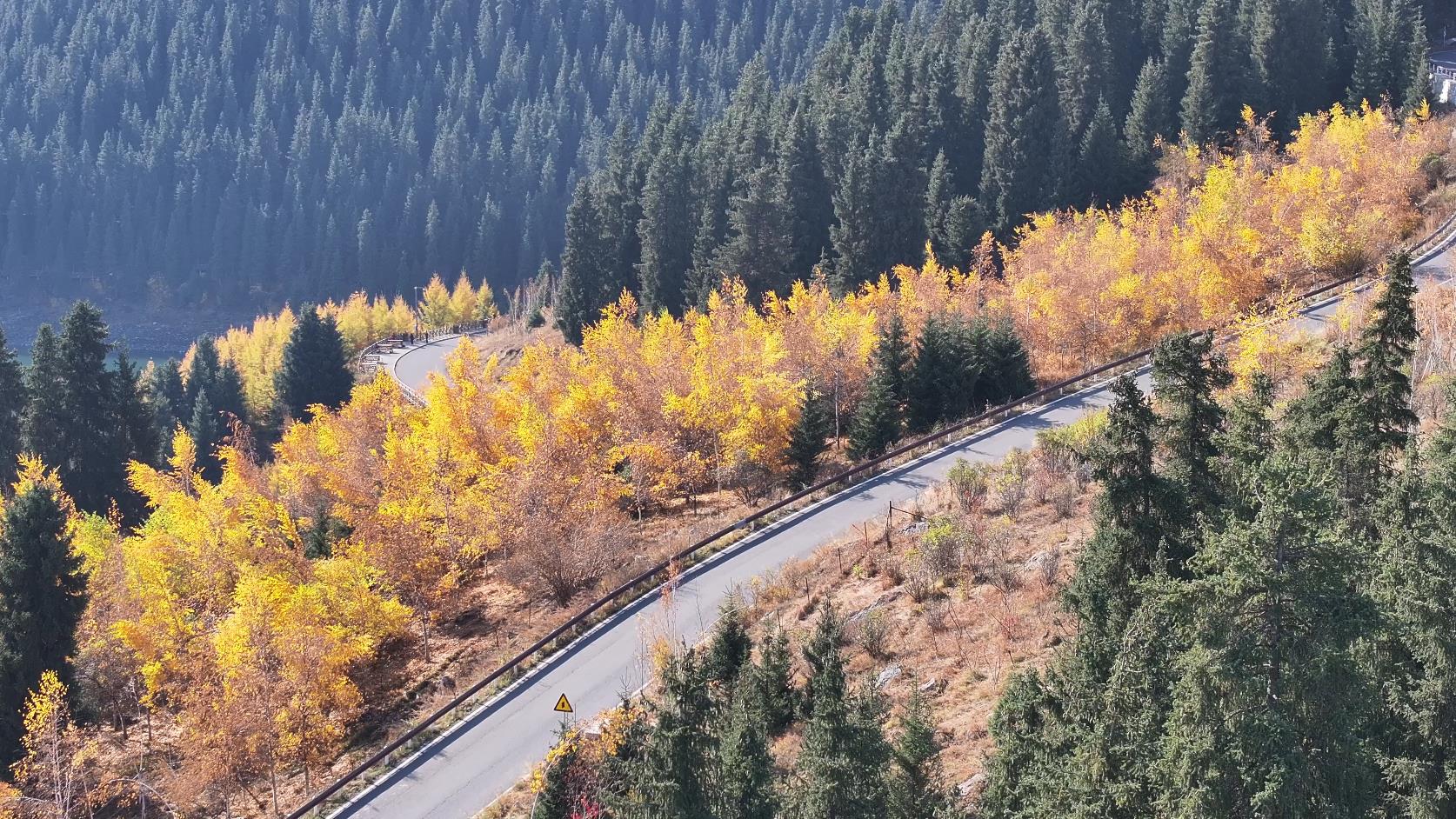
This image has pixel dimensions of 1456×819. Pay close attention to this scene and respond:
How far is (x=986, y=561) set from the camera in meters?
27.0

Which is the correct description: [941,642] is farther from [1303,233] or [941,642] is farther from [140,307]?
[140,307]

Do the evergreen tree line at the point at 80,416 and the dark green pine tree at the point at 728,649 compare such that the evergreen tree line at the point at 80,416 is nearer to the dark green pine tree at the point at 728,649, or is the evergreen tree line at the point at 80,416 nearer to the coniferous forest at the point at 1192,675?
the dark green pine tree at the point at 728,649

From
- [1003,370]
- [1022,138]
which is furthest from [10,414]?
[1022,138]

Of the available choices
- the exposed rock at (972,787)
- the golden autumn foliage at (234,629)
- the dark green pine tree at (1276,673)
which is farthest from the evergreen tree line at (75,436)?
the dark green pine tree at (1276,673)

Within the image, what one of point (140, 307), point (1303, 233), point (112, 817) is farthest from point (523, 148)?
point (112, 817)

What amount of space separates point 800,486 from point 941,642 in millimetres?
12695

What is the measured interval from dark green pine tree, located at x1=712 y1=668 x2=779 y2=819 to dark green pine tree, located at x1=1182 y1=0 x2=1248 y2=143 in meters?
56.5

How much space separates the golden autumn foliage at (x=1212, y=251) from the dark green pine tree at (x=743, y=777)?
28.7 metres

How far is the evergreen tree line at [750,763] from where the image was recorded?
17.2 m

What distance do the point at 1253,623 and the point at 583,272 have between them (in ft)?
→ 210

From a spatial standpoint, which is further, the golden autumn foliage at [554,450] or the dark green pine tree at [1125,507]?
the golden autumn foliage at [554,450]

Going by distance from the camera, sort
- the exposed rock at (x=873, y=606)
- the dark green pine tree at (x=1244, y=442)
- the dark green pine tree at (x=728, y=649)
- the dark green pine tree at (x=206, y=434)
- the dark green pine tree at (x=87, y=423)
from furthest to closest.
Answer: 1. the dark green pine tree at (x=206, y=434)
2. the dark green pine tree at (x=87, y=423)
3. the exposed rock at (x=873, y=606)
4. the dark green pine tree at (x=728, y=649)
5. the dark green pine tree at (x=1244, y=442)

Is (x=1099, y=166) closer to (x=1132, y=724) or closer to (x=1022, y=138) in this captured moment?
(x=1022, y=138)

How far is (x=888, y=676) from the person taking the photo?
2412cm
